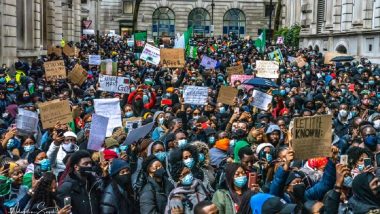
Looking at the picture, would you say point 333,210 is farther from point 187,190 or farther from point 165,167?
point 165,167

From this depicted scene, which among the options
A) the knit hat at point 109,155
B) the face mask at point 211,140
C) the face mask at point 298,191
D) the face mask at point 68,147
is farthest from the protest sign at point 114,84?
the face mask at point 298,191

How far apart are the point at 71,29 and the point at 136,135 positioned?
3610 centimetres

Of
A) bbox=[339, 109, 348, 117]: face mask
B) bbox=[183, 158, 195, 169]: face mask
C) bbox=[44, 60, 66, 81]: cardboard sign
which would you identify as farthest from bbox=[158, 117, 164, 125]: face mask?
bbox=[44, 60, 66, 81]: cardboard sign

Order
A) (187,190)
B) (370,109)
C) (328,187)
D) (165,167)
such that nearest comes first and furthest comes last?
(328,187)
(187,190)
(165,167)
(370,109)

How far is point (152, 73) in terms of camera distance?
23.7 metres

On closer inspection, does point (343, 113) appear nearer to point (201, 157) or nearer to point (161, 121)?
point (161, 121)

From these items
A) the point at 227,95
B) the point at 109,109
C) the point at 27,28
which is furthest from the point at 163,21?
the point at 109,109

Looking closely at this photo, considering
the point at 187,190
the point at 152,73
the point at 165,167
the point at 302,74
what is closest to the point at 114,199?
the point at 187,190

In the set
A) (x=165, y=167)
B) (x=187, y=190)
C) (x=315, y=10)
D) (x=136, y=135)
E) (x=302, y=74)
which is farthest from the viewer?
(x=315, y=10)

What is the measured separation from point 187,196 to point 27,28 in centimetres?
2469

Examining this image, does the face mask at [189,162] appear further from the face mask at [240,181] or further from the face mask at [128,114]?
the face mask at [128,114]

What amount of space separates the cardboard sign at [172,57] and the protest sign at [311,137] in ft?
48.6

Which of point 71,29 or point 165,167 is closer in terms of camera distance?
point 165,167

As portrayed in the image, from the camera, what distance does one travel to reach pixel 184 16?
73.6 m
